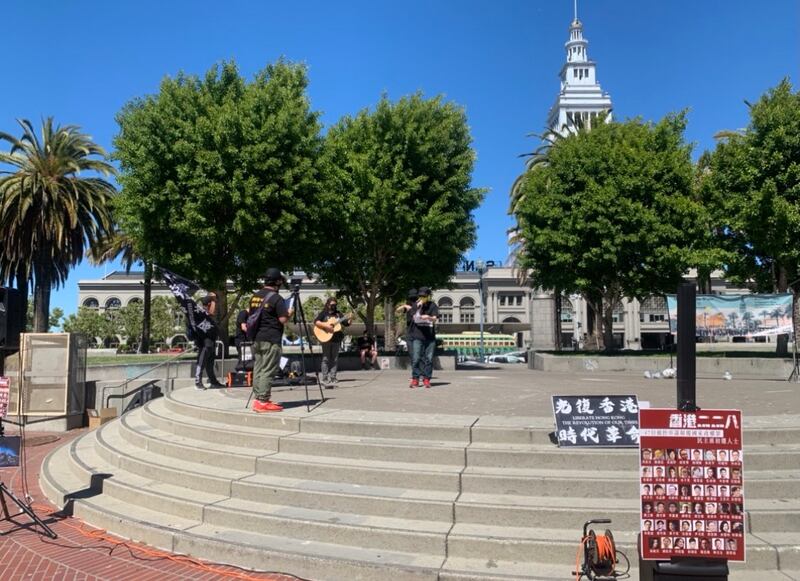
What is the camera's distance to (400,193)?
19984 mm

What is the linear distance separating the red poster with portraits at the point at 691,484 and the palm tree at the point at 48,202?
26.0 metres

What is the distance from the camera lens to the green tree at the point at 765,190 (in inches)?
711

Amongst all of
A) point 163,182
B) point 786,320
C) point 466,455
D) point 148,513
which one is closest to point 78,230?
point 163,182

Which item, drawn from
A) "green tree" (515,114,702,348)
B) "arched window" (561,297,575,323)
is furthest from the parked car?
"arched window" (561,297,575,323)

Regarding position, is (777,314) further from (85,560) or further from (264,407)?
(85,560)

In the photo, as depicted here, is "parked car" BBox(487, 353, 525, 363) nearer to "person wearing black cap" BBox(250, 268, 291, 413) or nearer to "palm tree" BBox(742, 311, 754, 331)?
"palm tree" BBox(742, 311, 754, 331)

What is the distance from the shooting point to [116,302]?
98125 mm

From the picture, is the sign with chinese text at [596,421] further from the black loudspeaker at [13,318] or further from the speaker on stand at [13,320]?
the speaker on stand at [13,320]

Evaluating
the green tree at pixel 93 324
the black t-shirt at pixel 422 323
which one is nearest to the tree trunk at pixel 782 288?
the black t-shirt at pixel 422 323

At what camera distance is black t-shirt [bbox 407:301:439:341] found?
11.2m

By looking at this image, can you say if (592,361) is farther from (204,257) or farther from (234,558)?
(234,558)

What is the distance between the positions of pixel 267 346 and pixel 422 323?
3.70 meters

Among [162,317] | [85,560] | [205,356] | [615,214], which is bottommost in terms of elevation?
[85,560]

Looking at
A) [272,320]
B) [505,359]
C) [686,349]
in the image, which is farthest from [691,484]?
[505,359]
